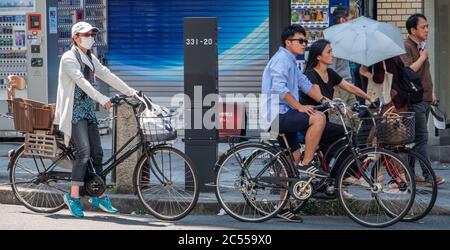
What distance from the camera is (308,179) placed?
8.76 metres

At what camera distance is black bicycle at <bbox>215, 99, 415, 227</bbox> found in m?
8.65

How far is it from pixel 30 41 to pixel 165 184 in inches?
219

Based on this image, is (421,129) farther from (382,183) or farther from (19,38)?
(19,38)

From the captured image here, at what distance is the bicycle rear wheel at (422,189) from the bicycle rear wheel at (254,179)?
1148 mm

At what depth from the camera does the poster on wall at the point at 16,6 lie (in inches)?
537

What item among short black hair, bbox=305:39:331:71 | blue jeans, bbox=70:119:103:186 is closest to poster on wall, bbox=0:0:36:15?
blue jeans, bbox=70:119:103:186

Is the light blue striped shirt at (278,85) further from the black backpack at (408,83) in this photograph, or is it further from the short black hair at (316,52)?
the black backpack at (408,83)

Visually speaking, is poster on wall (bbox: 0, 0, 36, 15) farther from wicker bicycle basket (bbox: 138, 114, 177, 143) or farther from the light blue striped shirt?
the light blue striped shirt

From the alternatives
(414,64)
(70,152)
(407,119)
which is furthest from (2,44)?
(407,119)

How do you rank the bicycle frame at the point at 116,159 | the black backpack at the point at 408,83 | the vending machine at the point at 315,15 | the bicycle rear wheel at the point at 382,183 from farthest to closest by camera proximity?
the vending machine at the point at 315,15
the black backpack at the point at 408,83
the bicycle frame at the point at 116,159
the bicycle rear wheel at the point at 382,183

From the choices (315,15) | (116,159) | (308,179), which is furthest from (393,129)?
(315,15)

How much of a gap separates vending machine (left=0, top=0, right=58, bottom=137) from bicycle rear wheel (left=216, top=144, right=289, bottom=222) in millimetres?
5461

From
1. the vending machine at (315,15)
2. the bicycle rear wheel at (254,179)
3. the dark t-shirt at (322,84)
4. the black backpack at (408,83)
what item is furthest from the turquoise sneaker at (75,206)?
the vending machine at (315,15)

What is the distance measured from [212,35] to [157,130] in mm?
1418
